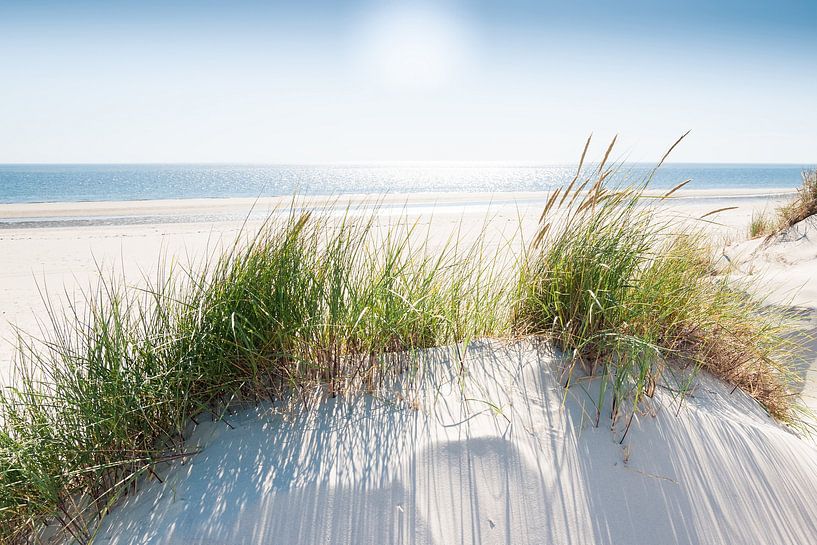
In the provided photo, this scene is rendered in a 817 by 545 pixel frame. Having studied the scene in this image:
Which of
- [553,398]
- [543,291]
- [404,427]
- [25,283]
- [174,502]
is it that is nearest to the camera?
[174,502]

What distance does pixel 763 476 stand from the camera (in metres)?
2.03

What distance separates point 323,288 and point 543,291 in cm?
114

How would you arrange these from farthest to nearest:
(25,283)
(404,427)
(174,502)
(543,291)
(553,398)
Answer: (25,283) < (543,291) < (553,398) < (404,427) < (174,502)

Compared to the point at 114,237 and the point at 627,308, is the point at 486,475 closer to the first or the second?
the point at 627,308

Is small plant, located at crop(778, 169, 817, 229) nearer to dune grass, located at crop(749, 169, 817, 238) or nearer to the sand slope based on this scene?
dune grass, located at crop(749, 169, 817, 238)

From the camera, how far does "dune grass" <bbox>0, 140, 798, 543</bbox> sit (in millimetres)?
1775

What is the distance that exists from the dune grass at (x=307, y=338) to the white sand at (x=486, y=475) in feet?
0.52

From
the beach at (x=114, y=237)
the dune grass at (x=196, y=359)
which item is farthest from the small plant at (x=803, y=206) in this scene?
the dune grass at (x=196, y=359)

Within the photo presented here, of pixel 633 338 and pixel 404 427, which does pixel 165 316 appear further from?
pixel 633 338

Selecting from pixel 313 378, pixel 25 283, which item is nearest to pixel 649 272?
pixel 313 378

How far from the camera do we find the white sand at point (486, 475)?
1654 mm

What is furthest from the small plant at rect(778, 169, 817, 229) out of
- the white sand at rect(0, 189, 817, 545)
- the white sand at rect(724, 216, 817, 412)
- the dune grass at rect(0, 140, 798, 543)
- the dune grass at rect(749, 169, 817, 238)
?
the white sand at rect(0, 189, 817, 545)

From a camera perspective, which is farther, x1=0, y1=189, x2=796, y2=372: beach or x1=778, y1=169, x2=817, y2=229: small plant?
x1=778, y1=169, x2=817, y2=229: small plant

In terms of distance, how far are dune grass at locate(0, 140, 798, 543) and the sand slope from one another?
153 mm
